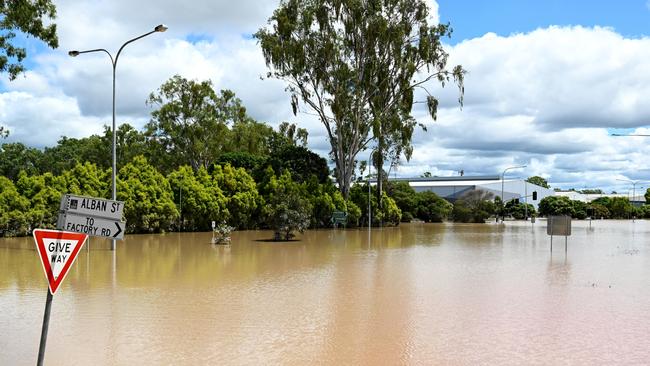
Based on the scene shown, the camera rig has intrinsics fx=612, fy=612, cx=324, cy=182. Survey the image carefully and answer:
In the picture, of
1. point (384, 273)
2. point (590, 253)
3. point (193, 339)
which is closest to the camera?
point (193, 339)

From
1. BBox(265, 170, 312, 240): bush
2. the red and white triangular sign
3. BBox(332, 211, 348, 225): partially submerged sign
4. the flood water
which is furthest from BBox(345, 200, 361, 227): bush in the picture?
the red and white triangular sign

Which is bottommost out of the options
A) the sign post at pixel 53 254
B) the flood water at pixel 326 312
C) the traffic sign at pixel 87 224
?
the flood water at pixel 326 312

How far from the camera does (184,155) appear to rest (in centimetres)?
6100

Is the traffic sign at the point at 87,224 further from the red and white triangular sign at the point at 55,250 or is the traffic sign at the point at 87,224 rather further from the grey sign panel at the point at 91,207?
the red and white triangular sign at the point at 55,250

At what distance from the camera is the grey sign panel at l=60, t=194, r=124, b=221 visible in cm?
675

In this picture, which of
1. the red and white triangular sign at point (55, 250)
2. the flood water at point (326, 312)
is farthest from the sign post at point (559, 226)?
the red and white triangular sign at point (55, 250)

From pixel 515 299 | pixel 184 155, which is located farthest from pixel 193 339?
pixel 184 155

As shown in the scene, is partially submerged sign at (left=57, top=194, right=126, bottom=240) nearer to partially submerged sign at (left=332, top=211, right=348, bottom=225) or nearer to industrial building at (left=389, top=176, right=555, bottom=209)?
partially submerged sign at (left=332, top=211, right=348, bottom=225)

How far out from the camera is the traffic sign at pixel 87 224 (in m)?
6.78

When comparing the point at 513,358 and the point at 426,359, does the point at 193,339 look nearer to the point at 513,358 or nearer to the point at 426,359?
the point at 426,359

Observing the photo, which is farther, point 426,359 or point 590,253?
point 590,253

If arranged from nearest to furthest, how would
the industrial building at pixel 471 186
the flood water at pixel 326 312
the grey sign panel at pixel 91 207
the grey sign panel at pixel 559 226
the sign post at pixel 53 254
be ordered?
1. the sign post at pixel 53 254
2. the grey sign panel at pixel 91 207
3. the flood water at pixel 326 312
4. the grey sign panel at pixel 559 226
5. the industrial building at pixel 471 186

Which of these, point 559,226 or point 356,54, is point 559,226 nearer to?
point 559,226

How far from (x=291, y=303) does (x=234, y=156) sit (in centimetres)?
4021
